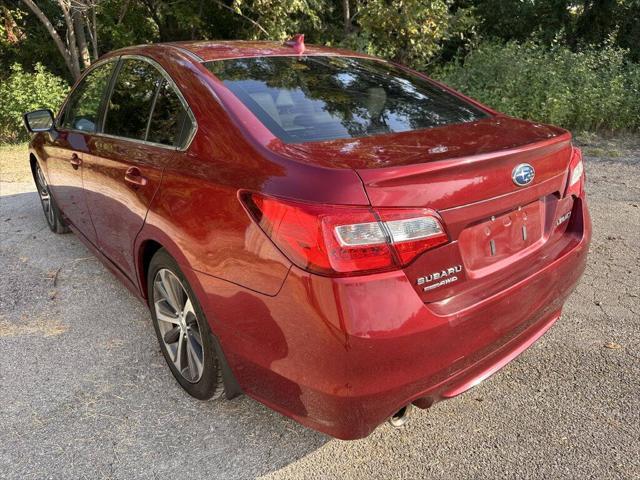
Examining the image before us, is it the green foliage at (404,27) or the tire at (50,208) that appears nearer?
the tire at (50,208)

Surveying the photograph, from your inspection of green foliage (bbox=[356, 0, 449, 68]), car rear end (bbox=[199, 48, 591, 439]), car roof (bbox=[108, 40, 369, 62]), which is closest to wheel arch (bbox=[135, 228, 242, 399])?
car rear end (bbox=[199, 48, 591, 439])

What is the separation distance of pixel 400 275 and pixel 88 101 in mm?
2945

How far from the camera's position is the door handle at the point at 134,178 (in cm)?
252

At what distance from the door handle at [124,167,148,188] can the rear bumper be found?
2.41 ft

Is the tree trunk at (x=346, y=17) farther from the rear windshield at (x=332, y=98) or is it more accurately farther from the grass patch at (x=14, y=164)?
the rear windshield at (x=332, y=98)

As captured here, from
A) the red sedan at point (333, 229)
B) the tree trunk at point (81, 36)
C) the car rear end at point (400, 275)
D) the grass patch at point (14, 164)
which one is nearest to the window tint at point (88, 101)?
the red sedan at point (333, 229)

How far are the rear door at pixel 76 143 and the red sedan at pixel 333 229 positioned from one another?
2.21 ft

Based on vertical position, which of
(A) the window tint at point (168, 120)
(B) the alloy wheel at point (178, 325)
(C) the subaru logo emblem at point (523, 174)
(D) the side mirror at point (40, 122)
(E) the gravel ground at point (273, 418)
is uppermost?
(A) the window tint at point (168, 120)

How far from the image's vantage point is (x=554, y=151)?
2197mm

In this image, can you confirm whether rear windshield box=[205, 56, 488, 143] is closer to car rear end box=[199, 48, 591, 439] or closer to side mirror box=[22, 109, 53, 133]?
car rear end box=[199, 48, 591, 439]

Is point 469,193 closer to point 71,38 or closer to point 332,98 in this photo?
point 332,98

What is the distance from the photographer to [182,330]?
2.54 metres

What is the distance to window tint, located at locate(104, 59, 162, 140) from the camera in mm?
2752

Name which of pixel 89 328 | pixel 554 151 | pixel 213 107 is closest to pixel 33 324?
pixel 89 328
